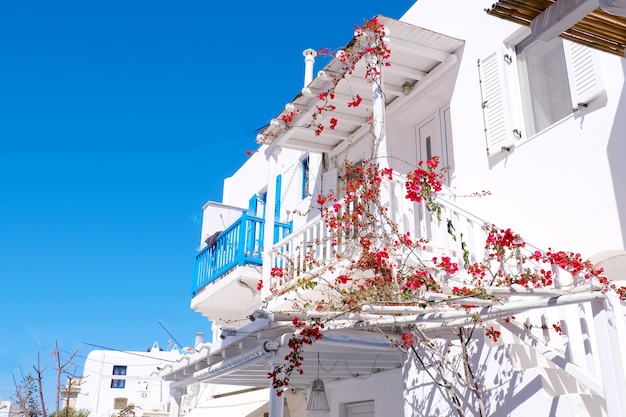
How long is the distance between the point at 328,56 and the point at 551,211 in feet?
13.2

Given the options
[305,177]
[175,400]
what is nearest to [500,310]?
[175,400]

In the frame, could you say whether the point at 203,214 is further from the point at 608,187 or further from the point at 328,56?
the point at 608,187

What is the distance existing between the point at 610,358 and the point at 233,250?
8558 millimetres

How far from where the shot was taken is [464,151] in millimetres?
9648

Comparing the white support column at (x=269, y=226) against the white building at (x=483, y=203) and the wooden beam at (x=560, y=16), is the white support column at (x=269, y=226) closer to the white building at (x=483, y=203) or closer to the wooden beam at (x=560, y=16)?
the white building at (x=483, y=203)

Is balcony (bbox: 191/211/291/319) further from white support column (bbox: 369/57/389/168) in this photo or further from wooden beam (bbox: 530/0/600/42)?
wooden beam (bbox: 530/0/600/42)

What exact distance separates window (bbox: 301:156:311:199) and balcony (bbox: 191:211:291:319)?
1.06 metres

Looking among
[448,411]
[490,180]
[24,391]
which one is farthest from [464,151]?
[24,391]

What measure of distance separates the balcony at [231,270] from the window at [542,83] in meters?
5.77

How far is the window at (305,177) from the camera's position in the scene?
1491cm

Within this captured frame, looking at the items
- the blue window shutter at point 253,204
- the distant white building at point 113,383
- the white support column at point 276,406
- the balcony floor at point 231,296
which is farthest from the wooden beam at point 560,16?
the distant white building at point 113,383

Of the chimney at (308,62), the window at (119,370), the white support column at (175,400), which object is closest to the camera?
the white support column at (175,400)

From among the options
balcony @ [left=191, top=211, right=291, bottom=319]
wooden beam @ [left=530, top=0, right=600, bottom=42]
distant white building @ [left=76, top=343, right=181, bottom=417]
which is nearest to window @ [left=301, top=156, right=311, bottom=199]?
balcony @ [left=191, top=211, right=291, bottom=319]

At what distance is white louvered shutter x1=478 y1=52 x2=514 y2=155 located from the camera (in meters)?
8.79
